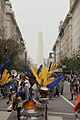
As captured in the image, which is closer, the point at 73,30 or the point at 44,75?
the point at 44,75

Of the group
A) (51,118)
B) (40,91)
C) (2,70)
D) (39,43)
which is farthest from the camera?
(39,43)

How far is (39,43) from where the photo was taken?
53.1 metres

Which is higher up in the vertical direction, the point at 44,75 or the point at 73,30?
the point at 73,30

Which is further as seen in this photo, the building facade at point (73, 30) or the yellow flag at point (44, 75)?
the building facade at point (73, 30)

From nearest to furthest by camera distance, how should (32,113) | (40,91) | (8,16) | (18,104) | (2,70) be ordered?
(32,113), (40,91), (18,104), (2,70), (8,16)

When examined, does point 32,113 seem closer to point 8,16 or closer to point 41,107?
point 41,107

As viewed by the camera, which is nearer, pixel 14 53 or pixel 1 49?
pixel 1 49

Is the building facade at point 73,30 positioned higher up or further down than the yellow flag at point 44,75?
higher up

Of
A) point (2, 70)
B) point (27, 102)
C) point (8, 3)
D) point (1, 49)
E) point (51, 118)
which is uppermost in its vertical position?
point (8, 3)

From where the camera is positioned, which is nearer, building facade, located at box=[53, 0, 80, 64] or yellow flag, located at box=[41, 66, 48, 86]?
yellow flag, located at box=[41, 66, 48, 86]

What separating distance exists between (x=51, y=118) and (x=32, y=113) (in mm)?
5961

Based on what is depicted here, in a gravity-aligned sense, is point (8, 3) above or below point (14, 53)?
above

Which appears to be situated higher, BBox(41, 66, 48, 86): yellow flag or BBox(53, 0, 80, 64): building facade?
BBox(53, 0, 80, 64): building facade

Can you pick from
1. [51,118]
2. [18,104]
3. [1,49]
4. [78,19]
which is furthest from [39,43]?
[78,19]
